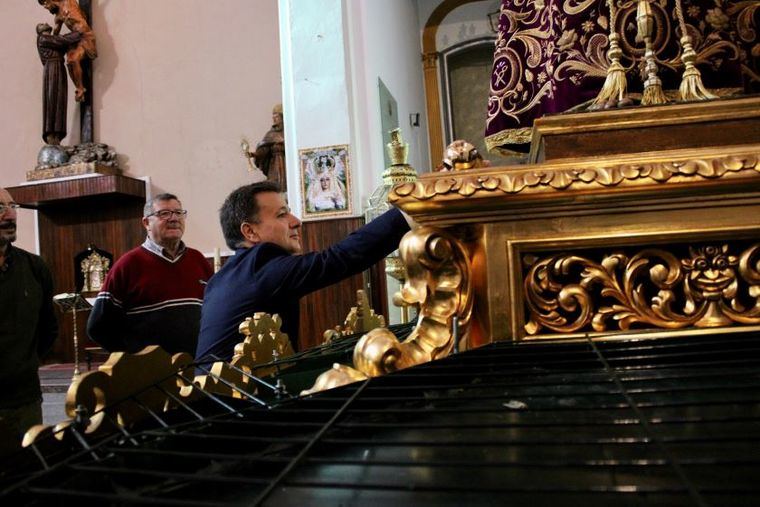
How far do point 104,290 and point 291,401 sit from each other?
1.78 m

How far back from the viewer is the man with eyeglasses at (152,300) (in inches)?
78.2

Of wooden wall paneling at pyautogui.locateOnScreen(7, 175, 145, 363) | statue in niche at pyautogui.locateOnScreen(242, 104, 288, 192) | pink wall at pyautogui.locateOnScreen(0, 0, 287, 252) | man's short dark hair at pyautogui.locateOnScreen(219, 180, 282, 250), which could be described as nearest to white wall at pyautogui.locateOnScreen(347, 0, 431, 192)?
statue in niche at pyautogui.locateOnScreen(242, 104, 288, 192)

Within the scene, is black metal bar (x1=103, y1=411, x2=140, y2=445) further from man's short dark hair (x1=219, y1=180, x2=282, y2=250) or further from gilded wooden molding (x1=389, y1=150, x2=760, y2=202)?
man's short dark hair (x1=219, y1=180, x2=282, y2=250)

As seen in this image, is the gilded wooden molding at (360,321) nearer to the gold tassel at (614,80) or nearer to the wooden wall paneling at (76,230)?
the gold tassel at (614,80)

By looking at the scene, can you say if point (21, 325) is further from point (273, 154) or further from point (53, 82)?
point (53, 82)

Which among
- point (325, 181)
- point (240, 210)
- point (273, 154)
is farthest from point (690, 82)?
point (273, 154)

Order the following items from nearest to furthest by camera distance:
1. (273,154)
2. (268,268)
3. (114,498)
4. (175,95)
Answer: (114,498) < (268,268) < (273,154) < (175,95)

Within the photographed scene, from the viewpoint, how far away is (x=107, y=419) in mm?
365

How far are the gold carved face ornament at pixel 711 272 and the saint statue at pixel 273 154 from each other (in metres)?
3.52

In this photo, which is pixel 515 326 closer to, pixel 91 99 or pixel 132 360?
pixel 132 360

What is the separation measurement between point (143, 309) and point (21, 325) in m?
0.36

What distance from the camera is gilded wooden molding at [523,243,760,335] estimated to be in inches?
19.5

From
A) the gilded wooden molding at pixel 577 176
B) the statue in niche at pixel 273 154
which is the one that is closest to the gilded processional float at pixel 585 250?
the gilded wooden molding at pixel 577 176

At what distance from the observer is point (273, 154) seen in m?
3.97
